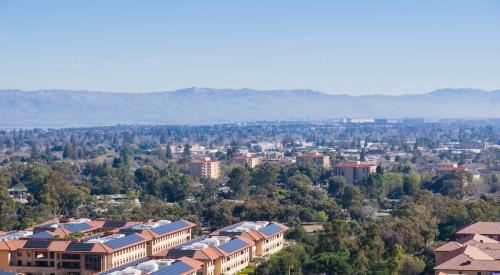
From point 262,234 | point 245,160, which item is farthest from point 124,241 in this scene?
point 245,160

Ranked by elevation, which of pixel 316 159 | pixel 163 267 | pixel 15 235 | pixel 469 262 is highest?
pixel 469 262

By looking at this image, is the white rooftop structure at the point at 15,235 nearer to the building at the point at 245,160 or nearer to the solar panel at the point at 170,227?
the solar panel at the point at 170,227

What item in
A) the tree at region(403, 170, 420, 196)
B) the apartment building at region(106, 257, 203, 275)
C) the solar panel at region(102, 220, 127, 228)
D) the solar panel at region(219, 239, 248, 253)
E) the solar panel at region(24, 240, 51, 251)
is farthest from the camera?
the tree at region(403, 170, 420, 196)

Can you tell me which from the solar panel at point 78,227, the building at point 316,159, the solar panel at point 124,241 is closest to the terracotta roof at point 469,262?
the solar panel at point 124,241

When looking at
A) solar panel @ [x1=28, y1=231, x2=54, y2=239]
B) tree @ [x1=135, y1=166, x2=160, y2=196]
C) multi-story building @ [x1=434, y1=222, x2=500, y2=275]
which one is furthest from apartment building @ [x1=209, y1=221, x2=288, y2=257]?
tree @ [x1=135, y1=166, x2=160, y2=196]

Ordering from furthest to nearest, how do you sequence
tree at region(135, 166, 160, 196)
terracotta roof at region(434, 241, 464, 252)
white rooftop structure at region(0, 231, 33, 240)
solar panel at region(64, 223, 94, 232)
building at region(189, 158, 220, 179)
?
building at region(189, 158, 220, 179), tree at region(135, 166, 160, 196), solar panel at region(64, 223, 94, 232), white rooftop structure at region(0, 231, 33, 240), terracotta roof at region(434, 241, 464, 252)

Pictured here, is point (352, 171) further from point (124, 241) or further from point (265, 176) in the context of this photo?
point (124, 241)

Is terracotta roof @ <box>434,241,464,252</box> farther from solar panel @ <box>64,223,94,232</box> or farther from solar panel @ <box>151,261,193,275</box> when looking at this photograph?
solar panel @ <box>64,223,94,232</box>
